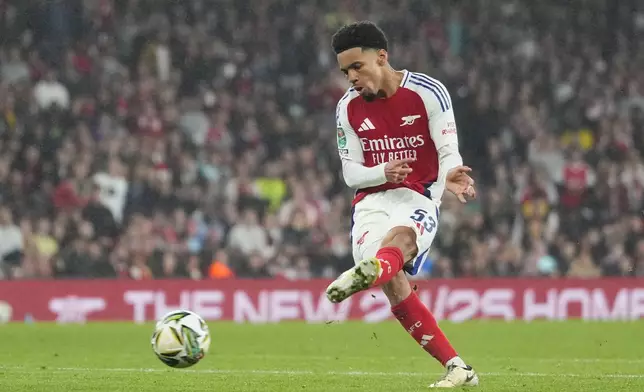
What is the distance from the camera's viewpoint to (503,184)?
884 inches

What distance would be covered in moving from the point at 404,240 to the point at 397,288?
41cm

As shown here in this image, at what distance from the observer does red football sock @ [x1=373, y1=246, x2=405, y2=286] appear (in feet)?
27.1

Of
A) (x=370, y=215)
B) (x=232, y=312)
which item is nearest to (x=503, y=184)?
(x=232, y=312)

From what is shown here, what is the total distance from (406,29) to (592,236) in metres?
6.28

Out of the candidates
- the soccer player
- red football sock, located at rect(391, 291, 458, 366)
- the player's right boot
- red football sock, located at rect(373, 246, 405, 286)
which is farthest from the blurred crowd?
the player's right boot

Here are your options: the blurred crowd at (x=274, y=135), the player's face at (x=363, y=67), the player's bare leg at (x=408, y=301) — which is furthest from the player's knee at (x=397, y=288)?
the blurred crowd at (x=274, y=135)

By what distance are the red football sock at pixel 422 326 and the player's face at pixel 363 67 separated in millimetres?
1435

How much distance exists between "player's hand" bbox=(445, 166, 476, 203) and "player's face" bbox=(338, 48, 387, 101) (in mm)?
812

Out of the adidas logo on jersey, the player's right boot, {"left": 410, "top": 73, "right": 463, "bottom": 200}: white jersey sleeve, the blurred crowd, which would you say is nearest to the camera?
the player's right boot

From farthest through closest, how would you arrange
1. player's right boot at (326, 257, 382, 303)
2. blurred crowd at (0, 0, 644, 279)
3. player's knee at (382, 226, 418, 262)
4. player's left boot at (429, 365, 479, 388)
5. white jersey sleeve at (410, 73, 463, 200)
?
blurred crowd at (0, 0, 644, 279) < white jersey sleeve at (410, 73, 463, 200) < player's left boot at (429, 365, 479, 388) < player's knee at (382, 226, 418, 262) < player's right boot at (326, 257, 382, 303)

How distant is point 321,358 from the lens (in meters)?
12.4

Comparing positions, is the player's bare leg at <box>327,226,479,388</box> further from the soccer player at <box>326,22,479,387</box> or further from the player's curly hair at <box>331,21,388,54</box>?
the player's curly hair at <box>331,21,388,54</box>

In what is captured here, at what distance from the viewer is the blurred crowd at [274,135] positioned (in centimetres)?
2020

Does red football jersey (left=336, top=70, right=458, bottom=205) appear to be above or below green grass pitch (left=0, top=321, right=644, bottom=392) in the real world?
above
